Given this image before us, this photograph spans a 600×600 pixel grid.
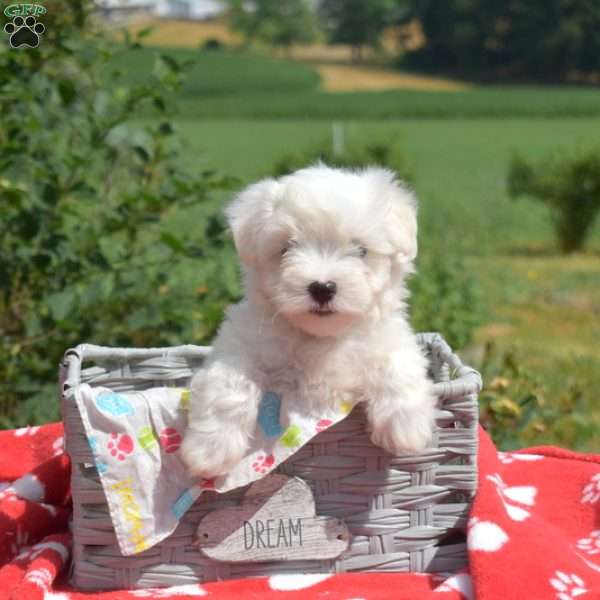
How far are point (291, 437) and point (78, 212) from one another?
7.00ft

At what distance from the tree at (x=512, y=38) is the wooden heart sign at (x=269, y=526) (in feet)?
166

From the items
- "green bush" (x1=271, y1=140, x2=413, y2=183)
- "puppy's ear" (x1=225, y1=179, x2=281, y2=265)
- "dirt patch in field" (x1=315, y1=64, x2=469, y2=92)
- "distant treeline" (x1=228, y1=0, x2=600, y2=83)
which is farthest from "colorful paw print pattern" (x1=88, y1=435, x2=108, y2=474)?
"dirt patch in field" (x1=315, y1=64, x2=469, y2=92)

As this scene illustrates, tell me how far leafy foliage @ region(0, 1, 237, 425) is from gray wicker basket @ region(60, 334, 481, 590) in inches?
57.6

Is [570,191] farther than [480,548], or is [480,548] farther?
[570,191]

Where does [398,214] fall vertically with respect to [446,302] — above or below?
above

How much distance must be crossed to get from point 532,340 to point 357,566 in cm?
503

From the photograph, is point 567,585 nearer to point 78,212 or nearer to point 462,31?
point 78,212

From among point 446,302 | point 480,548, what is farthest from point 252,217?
point 446,302

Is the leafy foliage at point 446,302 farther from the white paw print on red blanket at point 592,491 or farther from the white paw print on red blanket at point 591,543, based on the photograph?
the white paw print on red blanket at point 591,543

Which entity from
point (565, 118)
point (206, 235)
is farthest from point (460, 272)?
point (565, 118)

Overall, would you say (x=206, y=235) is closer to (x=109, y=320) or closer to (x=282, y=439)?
(x=109, y=320)

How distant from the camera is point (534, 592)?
2582 mm

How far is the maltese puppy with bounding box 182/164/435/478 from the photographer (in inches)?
104

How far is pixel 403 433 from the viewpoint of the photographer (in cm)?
260
